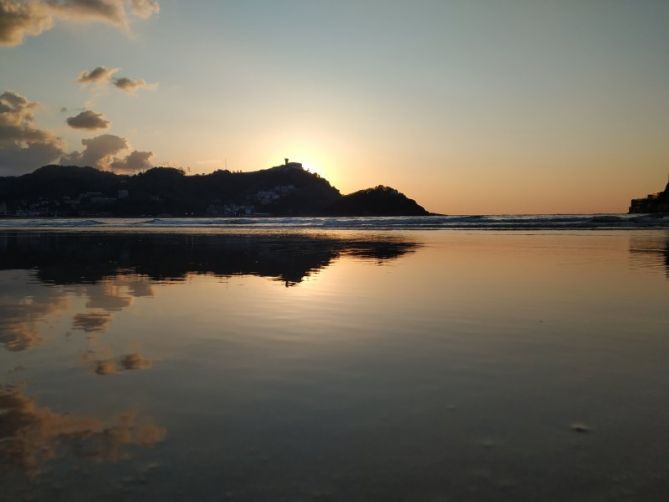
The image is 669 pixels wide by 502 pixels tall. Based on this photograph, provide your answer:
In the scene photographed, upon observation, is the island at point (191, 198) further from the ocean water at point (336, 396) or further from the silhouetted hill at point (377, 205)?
the ocean water at point (336, 396)

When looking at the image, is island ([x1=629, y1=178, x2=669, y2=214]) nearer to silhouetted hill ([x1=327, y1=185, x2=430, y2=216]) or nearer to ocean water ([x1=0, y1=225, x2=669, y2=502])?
silhouetted hill ([x1=327, y1=185, x2=430, y2=216])

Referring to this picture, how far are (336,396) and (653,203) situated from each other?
133m

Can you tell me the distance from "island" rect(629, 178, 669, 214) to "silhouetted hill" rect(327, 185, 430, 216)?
193 ft

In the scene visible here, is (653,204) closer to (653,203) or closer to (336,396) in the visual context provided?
(653,203)

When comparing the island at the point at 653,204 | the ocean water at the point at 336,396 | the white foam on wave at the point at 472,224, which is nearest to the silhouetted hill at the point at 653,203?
the island at the point at 653,204

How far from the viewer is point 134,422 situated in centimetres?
420

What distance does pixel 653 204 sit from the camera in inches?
4432

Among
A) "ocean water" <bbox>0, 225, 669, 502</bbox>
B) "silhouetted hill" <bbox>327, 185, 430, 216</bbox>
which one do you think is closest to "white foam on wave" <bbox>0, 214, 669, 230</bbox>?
"ocean water" <bbox>0, 225, 669, 502</bbox>

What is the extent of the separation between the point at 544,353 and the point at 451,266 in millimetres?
10093

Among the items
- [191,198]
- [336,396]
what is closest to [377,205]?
[191,198]

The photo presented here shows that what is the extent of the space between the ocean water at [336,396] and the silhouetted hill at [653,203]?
119 metres

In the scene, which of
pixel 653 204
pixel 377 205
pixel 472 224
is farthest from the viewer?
pixel 377 205

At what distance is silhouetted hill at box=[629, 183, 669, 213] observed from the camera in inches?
4257

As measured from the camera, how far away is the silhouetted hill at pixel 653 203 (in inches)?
4257
